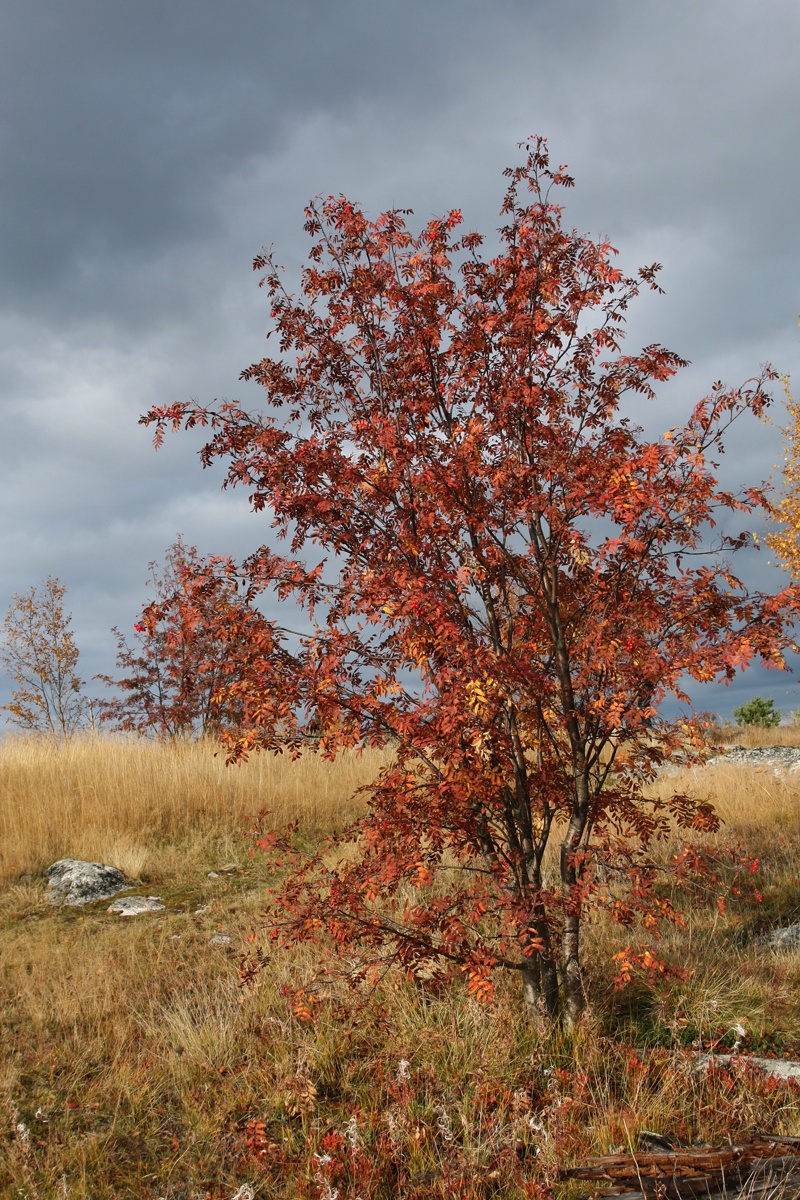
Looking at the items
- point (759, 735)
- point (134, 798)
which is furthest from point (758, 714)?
point (134, 798)

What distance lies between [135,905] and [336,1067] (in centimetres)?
444

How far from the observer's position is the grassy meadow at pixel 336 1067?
4.29 meters

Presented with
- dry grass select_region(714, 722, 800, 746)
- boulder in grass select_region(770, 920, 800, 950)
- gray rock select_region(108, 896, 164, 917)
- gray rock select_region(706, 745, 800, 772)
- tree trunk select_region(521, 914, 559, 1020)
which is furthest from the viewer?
dry grass select_region(714, 722, 800, 746)

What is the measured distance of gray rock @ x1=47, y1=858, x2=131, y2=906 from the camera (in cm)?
932

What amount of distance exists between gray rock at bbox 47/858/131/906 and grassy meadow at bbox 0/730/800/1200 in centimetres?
62

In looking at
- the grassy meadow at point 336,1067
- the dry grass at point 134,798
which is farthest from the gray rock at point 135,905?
the dry grass at point 134,798

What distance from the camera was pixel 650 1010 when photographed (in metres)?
5.76

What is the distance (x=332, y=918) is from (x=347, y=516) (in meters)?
2.41

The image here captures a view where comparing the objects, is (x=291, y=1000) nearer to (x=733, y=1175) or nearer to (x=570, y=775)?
(x=570, y=775)

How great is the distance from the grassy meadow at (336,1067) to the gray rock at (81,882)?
2.05 ft

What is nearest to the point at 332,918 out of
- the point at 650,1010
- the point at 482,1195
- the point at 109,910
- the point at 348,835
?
the point at 348,835

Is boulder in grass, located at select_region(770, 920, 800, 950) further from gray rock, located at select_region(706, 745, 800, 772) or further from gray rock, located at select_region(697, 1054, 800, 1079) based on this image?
gray rock, located at select_region(706, 745, 800, 772)

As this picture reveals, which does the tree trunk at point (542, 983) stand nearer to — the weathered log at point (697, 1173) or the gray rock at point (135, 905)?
the weathered log at point (697, 1173)

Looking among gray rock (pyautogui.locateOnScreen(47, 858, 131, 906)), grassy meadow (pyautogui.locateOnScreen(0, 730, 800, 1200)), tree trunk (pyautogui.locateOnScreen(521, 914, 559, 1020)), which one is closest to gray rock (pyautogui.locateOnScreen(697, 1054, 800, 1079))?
grassy meadow (pyautogui.locateOnScreen(0, 730, 800, 1200))
